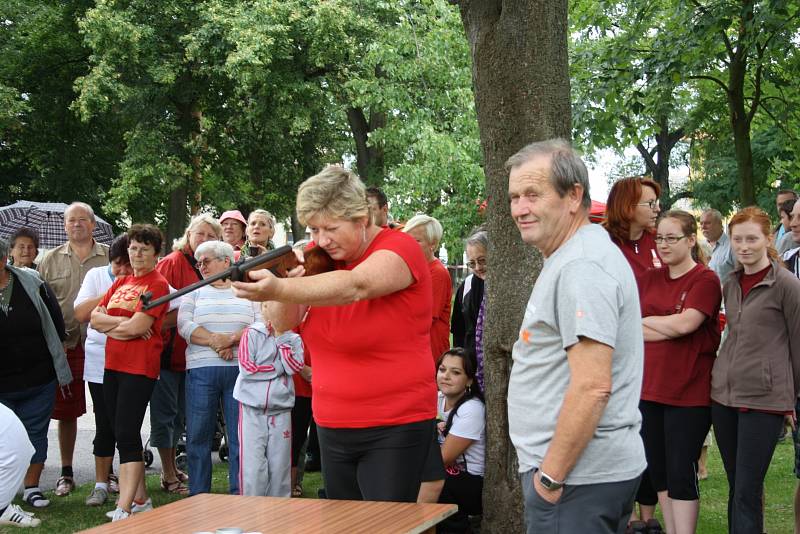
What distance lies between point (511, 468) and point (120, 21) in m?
18.9

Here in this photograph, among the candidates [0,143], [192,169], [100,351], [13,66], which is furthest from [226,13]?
[100,351]

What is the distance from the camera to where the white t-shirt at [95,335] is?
6734 millimetres

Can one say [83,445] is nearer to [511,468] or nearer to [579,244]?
[511,468]

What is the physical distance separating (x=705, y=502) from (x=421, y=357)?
3675 mm

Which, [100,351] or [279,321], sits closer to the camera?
[279,321]

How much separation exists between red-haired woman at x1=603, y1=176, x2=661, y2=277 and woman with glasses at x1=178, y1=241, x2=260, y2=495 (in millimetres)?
2655

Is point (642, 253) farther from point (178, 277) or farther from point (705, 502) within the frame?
point (178, 277)

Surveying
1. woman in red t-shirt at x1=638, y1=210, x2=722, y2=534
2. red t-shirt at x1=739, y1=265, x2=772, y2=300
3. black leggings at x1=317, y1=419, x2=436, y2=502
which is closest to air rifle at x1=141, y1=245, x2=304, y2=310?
black leggings at x1=317, y1=419, x2=436, y2=502

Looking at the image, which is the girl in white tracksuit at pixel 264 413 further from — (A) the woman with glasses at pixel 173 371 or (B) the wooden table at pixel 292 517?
(B) the wooden table at pixel 292 517

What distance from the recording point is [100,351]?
6.74 m

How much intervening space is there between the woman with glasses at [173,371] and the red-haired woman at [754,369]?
3.92 meters

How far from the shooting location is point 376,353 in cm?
348

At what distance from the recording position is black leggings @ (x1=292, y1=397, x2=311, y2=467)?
665cm

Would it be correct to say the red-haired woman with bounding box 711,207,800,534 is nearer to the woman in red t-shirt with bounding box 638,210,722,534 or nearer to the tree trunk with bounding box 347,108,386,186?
the woman in red t-shirt with bounding box 638,210,722,534
